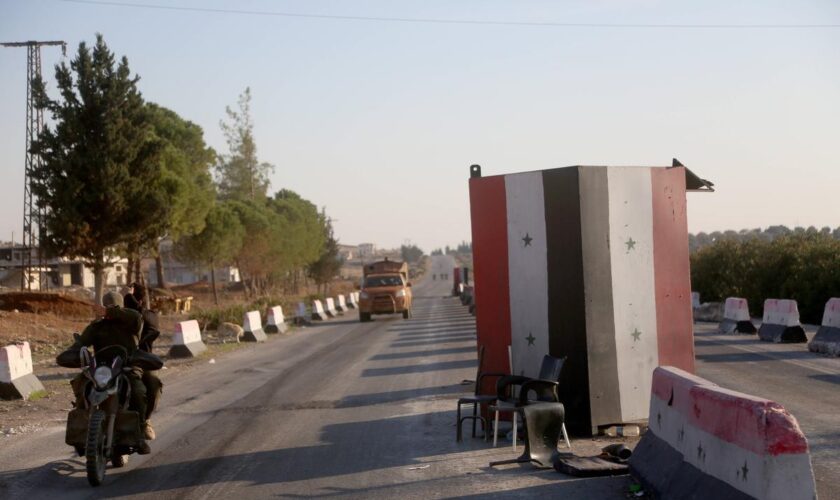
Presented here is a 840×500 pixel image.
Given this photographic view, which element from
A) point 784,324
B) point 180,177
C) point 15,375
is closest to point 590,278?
point 15,375

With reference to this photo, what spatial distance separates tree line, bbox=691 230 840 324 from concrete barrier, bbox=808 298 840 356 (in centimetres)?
923

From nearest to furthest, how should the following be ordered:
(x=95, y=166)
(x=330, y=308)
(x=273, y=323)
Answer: (x=273, y=323) → (x=95, y=166) → (x=330, y=308)

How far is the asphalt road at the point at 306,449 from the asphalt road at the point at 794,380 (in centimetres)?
216

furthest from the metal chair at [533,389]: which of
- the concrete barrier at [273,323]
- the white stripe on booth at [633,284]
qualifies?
the concrete barrier at [273,323]

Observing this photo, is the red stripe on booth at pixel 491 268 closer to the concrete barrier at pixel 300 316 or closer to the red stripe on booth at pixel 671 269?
the red stripe on booth at pixel 671 269

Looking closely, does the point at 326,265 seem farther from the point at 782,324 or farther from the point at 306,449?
the point at 306,449

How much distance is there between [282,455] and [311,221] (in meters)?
83.2

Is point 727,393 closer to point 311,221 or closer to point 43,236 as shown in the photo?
point 43,236

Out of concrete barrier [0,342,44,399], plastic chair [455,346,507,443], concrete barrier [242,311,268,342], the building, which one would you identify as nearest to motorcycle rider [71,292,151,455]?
plastic chair [455,346,507,443]

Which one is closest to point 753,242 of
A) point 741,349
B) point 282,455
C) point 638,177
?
Answer: point 741,349

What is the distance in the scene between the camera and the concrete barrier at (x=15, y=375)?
14.9m

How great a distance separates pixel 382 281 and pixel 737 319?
20.8 meters

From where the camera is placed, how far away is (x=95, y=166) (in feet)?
128

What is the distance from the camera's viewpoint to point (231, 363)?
21688mm
